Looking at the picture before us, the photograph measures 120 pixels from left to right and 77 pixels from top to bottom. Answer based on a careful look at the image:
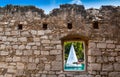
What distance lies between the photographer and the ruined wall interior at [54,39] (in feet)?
19.4

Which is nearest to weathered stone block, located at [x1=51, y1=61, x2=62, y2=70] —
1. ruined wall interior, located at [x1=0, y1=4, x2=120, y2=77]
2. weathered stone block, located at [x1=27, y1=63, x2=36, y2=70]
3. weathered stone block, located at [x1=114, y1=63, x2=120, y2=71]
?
ruined wall interior, located at [x1=0, y1=4, x2=120, y2=77]

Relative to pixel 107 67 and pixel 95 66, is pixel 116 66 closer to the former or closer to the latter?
pixel 107 67

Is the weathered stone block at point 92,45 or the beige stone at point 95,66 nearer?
the beige stone at point 95,66

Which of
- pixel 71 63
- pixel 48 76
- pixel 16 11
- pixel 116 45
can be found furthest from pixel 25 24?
pixel 71 63

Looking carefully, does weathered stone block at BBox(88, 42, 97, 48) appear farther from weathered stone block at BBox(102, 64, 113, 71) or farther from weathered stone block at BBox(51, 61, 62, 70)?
weathered stone block at BBox(51, 61, 62, 70)

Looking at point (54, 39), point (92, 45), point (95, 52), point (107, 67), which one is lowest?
point (107, 67)

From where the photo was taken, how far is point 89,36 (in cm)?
601

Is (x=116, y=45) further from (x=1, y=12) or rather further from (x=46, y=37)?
(x=1, y=12)

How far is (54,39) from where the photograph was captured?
605cm

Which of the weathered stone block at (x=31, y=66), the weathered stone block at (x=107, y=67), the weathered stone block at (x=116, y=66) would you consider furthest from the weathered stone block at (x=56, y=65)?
the weathered stone block at (x=116, y=66)

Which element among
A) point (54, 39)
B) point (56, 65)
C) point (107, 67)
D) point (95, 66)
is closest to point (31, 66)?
point (56, 65)

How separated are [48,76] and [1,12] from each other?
2405mm

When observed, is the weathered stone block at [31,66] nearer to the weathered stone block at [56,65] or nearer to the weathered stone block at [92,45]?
the weathered stone block at [56,65]

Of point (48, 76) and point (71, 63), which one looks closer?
point (48, 76)
